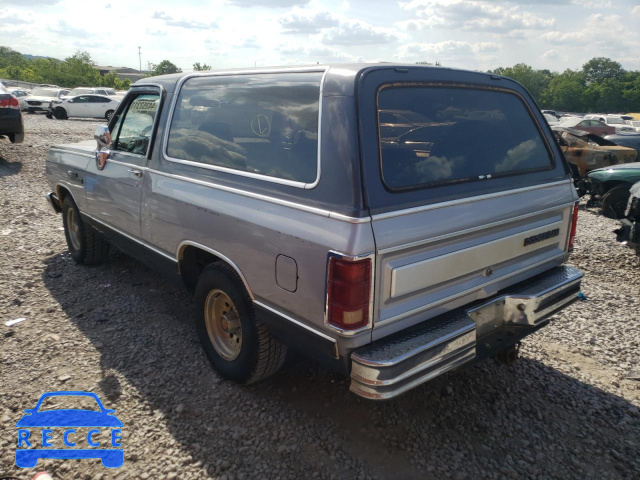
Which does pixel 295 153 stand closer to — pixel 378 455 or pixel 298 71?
pixel 298 71

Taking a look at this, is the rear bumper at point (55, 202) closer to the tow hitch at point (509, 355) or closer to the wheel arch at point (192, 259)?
the wheel arch at point (192, 259)

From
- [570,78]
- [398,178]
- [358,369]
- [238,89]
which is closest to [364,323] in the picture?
[358,369]

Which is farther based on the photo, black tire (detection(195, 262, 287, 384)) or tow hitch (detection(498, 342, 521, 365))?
tow hitch (detection(498, 342, 521, 365))

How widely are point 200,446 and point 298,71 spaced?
2186 millimetres

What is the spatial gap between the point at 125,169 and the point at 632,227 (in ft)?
18.5

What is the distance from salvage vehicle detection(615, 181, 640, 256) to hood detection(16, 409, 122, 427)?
19.1 ft

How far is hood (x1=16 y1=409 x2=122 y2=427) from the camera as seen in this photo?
299 centimetres

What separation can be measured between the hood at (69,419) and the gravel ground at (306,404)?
0.23 ft

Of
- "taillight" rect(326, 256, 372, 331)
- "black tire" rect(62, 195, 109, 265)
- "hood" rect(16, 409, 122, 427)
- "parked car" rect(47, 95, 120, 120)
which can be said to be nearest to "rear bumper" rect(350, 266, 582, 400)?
"taillight" rect(326, 256, 372, 331)

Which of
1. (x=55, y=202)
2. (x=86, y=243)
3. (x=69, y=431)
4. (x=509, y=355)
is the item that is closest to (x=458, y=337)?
(x=509, y=355)

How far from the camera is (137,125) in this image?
13.7ft

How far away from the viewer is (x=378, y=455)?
2.77 metres

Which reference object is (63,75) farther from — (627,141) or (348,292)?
(348,292)

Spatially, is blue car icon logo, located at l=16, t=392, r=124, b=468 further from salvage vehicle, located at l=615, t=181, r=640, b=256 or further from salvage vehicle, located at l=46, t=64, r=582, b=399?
salvage vehicle, located at l=615, t=181, r=640, b=256
